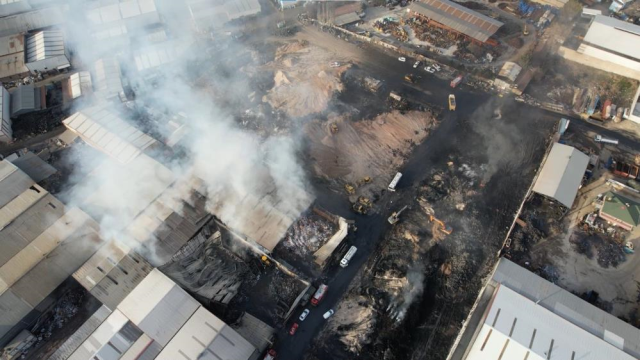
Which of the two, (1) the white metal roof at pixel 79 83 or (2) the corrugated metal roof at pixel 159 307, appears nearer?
(2) the corrugated metal roof at pixel 159 307

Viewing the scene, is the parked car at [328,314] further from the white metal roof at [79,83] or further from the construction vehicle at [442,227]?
the white metal roof at [79,83]

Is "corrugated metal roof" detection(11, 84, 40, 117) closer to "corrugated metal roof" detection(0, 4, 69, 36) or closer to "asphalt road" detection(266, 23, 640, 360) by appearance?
"corrugated metal roof" detection(0, 4, 69, 36)

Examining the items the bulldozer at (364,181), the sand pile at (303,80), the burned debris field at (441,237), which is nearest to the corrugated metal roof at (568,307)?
the burned debris field at (441,237)

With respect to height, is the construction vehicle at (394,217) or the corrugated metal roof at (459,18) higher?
the corrugated metal roof at (459,18)

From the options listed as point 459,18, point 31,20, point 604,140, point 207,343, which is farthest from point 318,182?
point 31,20

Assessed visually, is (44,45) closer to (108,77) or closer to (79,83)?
(79,83)

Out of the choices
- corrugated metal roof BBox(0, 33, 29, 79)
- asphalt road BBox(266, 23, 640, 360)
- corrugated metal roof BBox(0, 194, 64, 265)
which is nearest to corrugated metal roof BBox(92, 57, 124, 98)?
corrugated metal roof BBox(0, 33, 29, 79)

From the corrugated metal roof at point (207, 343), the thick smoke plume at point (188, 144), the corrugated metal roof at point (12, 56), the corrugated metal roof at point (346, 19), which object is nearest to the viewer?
the corrugated metal roof at point (207, 343)
